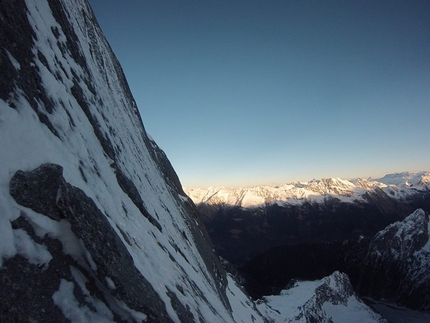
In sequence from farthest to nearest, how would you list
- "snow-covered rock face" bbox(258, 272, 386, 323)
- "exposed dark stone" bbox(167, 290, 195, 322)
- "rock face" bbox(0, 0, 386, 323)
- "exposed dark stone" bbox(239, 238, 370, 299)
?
"exposed dark stone" bbox(239, 238, 370, 299)
"snow-covered rock face" bbox(258, 272, 386, 323)
"exposed dark stone" bbox(167, 290, 195, 322)
"rock face" bbox(0, 0, 386, 323)

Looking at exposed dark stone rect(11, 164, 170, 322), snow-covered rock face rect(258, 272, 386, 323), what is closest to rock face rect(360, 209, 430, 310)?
snow-covered rock face rect(258, 272, 386, 323)

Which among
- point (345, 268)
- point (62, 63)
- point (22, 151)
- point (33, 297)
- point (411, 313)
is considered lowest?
point (411, 313)

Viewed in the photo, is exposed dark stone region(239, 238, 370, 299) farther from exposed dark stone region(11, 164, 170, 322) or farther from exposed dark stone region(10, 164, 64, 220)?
exposed dark stone region(10, 164, 64, 220)

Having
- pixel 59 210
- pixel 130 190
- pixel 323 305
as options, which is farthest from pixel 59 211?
pixel 323 305

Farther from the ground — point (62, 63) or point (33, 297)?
point (62, 63)

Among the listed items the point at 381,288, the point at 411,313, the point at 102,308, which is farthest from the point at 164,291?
the point at 381,288

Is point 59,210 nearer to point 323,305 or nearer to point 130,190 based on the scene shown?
point 130,190

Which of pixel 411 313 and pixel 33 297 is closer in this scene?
pixel 33 297

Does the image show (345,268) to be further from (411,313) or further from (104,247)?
(104,247)
